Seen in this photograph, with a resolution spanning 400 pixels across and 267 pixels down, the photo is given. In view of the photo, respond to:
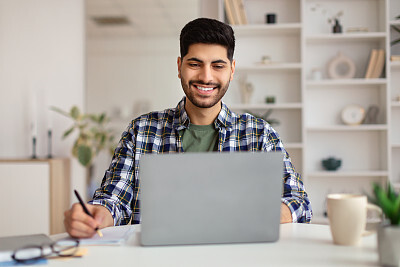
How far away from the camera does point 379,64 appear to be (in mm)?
3697

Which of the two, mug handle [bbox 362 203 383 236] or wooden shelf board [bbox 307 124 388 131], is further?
wooden shelf board [bbox 307 124 388 131]

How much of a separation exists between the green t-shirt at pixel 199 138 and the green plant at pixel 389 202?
862 mm

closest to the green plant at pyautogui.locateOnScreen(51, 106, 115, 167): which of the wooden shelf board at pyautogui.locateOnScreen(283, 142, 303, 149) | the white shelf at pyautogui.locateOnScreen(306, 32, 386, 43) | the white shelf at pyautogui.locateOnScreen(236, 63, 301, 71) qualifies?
the white shelf at pyautogui.locateOnScreen(236, 63, 301, 71)

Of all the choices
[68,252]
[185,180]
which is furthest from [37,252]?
[185,180]

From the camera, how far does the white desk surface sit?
2.70 ft

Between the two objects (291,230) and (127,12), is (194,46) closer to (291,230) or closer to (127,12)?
(291,230)

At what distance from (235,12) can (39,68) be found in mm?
1965

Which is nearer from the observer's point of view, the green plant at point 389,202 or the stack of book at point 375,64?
the green plant at point 389,202

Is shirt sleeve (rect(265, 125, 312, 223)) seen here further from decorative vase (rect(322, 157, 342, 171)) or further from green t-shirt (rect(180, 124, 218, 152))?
decorative vase (rect(322, 157, 342, 171))

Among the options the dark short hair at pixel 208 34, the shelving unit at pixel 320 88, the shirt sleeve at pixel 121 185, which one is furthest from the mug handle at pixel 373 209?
the shelving unit at pixel 320 88

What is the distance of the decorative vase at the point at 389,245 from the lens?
2.59 ft

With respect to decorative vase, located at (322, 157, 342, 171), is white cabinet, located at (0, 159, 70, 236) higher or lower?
lower

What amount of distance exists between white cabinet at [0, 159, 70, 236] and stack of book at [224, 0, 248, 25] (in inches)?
75.6

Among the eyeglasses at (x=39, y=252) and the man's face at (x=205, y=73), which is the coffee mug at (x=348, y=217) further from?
the man's face at (x=205, y=73)
